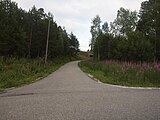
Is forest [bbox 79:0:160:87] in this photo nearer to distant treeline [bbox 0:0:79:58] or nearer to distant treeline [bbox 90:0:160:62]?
distant treeline [bbox 90:0:160:62]

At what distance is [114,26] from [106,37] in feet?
29.5

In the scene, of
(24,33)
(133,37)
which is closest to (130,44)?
(133,37)

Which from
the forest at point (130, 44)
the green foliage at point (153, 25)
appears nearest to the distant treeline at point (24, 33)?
the forest at point (130, 44)

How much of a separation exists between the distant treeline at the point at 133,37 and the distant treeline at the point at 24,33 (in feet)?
43.4

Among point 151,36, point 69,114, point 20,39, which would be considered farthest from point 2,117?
point 151,36

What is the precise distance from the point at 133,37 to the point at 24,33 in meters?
23.9

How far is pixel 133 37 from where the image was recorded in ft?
172

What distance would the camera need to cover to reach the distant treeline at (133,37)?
50781 millimetres

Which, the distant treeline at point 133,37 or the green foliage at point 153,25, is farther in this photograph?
the green foliage at point 153,25

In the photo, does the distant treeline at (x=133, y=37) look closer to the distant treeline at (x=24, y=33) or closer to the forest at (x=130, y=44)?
the forest at (x=130, y=44)

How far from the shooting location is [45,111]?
27.3 feet

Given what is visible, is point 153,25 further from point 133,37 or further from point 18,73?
point 18,73

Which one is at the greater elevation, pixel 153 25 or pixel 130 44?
pixel 153 25

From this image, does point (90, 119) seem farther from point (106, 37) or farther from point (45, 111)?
point (106, 37)
